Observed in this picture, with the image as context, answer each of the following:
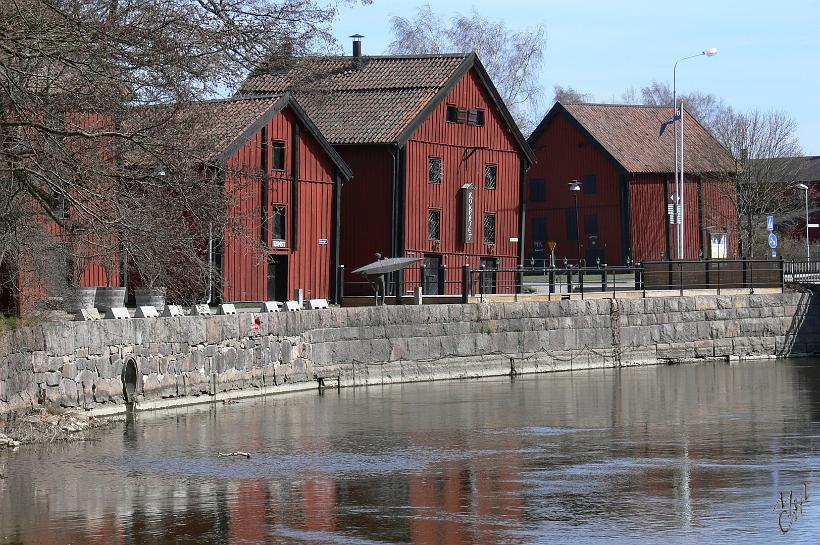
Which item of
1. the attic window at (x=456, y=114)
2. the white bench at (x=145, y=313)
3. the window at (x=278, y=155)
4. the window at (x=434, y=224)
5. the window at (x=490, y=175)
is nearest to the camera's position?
the white bench at (x=145, y=313)

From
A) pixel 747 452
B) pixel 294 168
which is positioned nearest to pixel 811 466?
pixel 747 452

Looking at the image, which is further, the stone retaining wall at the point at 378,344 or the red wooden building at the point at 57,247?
the stone retaining wall at the point at 378,344

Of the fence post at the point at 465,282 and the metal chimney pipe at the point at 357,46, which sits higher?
the metal chimney pipe at the point at 357,46

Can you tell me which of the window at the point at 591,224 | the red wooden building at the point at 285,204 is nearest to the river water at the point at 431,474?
the red wooden building at the point at 285,204

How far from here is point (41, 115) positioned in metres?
21.6

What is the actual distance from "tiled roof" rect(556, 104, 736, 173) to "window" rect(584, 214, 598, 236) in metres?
3.34

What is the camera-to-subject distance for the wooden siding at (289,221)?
4284 centimetres

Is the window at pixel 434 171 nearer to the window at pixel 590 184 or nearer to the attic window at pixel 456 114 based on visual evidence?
the attic window at pixel 456 114

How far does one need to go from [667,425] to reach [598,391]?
288 inches

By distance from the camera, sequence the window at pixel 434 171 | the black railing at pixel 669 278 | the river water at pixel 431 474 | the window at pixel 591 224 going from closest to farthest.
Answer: the river water at pixel 431 474 → the black railing at pixel 669 278 → the window at pixel 434 171 → the window at pixel 591 224

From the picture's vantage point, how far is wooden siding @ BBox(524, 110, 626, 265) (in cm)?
6881

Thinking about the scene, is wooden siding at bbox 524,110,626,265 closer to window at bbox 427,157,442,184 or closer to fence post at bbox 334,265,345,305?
window at bbox 427,157,442,184

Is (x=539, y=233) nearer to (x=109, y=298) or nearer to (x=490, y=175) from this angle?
(x=490, y=175)

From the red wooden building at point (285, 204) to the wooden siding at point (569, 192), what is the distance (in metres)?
24.2
